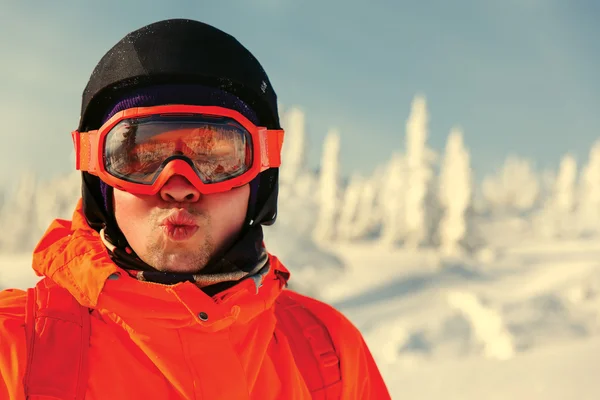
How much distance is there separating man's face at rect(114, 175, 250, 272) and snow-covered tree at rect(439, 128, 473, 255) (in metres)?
41.0

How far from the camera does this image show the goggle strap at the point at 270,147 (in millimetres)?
2576

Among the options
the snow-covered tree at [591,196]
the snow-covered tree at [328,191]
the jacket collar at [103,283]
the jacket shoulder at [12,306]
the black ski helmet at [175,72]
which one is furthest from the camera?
the snow-covered tree at [591,196]

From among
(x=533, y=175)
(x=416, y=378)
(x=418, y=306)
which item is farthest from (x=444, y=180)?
(x=533, y=175)

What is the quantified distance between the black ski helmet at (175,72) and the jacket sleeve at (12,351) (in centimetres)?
58

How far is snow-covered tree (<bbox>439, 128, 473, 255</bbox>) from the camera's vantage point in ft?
137

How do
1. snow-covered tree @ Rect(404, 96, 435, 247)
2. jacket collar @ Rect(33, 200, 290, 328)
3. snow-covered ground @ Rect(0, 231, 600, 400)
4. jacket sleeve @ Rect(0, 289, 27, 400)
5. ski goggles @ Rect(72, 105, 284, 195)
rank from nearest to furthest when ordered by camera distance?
1. jacket sleeve @ Rect(0, 289, 27, 400)
2. jacket collar @ Rect(33, 200, 290, 328)
3. ski goggles @ Rect(72, 105, 284, 195)
4. snow-covered ground @ Rect(0, 231, 600, 400)
5. snow-covered tree @ Rect(404, 96, 435, 247)

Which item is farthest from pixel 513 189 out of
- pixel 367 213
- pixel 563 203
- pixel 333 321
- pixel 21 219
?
pixel 333 321

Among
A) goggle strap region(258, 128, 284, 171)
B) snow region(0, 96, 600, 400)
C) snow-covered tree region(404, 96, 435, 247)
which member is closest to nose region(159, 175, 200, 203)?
goggle strap region(258, 128, 284, 171)

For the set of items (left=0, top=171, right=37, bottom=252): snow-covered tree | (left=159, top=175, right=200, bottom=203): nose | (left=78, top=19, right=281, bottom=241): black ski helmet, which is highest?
(left=78, top=19, right=281, bottom=241): black ski helmet

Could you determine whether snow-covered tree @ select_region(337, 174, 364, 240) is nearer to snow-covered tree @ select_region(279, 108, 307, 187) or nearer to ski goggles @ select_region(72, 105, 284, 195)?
snow-covered tree @ select_region(279, 108, 307, 187)

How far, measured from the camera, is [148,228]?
215cm

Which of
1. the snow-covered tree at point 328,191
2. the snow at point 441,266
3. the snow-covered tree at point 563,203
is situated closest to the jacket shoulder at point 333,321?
the snow at point 441,266

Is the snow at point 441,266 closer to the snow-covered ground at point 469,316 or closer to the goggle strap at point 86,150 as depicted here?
the snow-covered ground at point 469,316

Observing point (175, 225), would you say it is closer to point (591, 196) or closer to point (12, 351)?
point (12, 351)
